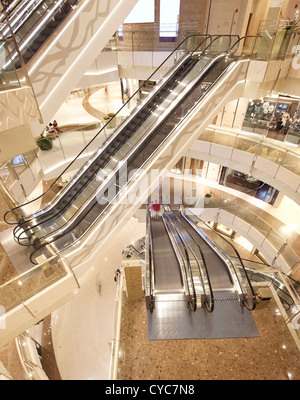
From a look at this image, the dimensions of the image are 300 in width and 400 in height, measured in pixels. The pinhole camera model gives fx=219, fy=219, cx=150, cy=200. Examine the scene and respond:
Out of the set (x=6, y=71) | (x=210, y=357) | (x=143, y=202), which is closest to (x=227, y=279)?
(x=210, y=357)

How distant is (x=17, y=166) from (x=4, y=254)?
11.1 ft

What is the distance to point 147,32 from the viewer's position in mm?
10062

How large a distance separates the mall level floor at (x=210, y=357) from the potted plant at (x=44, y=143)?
262 inches

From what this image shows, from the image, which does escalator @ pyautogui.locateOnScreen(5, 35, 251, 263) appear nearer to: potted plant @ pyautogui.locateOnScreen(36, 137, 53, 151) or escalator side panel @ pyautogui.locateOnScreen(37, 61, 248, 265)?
escalator side panel @ pyautogui.locateOnScreen(37, 61, 248, 265)

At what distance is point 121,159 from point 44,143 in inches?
150

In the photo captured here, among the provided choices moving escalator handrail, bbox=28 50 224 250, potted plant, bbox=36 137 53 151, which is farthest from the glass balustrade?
potted plant, bbox=36 137 53 151

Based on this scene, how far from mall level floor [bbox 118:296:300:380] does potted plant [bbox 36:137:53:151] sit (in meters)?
6.66

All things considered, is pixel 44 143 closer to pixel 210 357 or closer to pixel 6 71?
pixel 6 71

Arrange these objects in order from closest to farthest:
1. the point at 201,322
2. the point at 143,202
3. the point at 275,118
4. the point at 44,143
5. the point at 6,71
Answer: the point at 6,71, the point at 201,322, the point at 143,202, the point at 44,143, the point at 275,118

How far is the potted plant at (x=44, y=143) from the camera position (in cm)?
796

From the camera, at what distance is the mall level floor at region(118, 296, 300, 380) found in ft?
12.7

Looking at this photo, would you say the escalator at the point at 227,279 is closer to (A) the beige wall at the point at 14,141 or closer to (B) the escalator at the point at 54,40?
(A) the beige wall at the point at 14,141

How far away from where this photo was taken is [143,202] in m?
6.50

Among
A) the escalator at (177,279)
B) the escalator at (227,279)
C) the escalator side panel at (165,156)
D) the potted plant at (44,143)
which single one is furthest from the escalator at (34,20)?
the escalator at (227,279)
